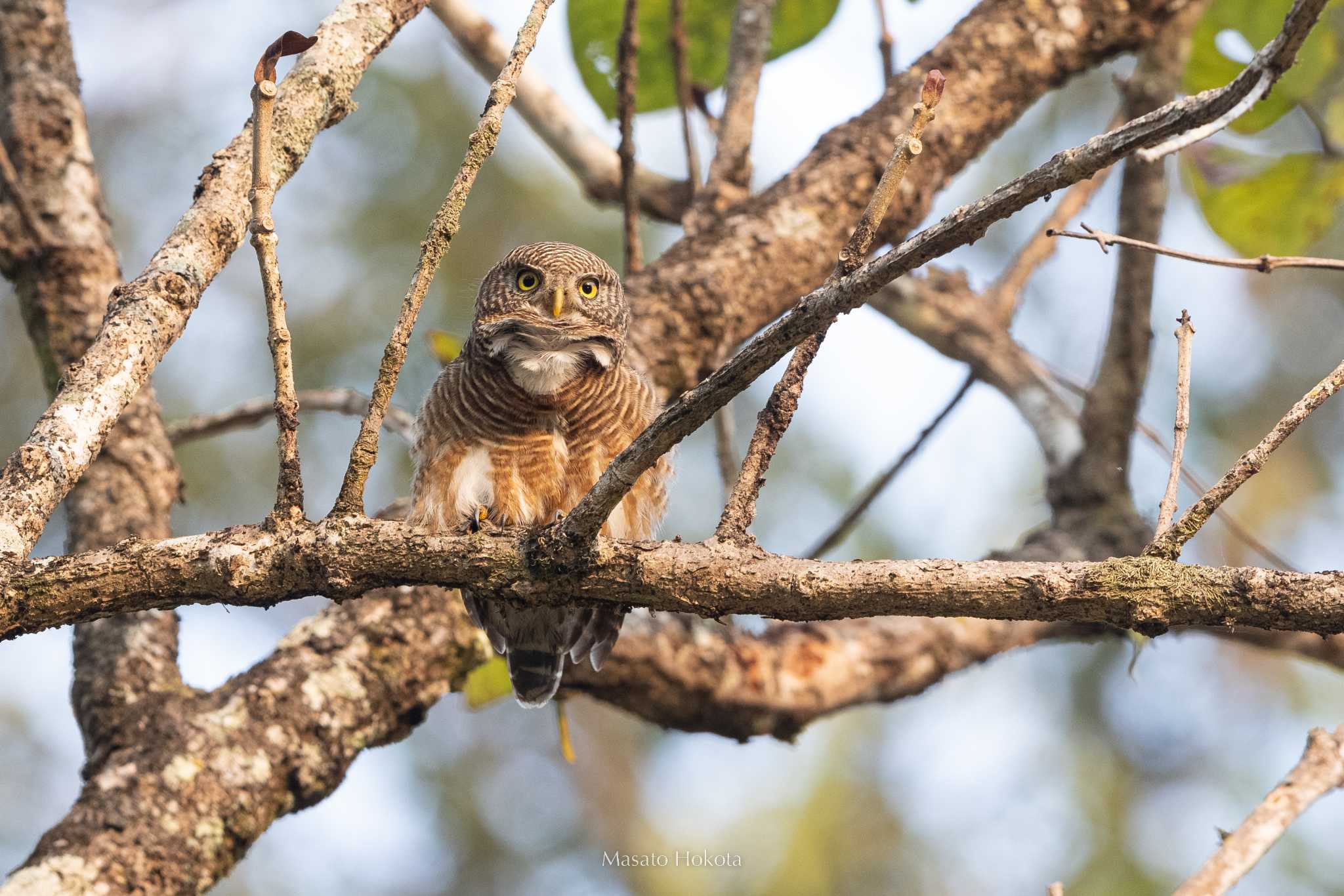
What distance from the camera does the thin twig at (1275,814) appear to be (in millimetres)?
2207

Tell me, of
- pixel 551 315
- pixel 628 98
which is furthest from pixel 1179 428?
pixel 628 98

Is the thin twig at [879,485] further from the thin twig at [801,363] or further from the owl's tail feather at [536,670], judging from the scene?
the thin twig at [801,363]

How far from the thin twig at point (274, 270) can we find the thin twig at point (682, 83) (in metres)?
2.72

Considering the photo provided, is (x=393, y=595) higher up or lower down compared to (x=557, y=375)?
lower down

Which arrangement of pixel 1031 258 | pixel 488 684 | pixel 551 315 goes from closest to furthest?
pixel 551 315
pixel 488 684
pixel 1031 258

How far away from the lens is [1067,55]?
4570 millimetres

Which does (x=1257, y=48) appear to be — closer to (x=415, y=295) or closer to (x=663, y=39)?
(x=663, y=39)

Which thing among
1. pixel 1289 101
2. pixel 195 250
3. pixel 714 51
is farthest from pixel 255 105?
pixel 1289 101

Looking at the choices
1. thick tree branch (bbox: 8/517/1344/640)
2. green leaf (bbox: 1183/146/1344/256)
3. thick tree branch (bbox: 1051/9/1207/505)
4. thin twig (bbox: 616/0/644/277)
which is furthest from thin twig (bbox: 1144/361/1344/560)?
green leaf (bbox: 1183/146/1344/256)

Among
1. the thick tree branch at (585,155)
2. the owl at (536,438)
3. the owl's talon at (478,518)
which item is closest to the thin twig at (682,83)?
the thick tree branch at (585,155)

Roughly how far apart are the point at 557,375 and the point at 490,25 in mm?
1734

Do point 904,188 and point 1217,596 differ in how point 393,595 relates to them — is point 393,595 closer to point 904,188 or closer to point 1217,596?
point 904,188

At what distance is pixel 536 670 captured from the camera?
4.13 m

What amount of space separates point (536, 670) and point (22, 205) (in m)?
2.18
